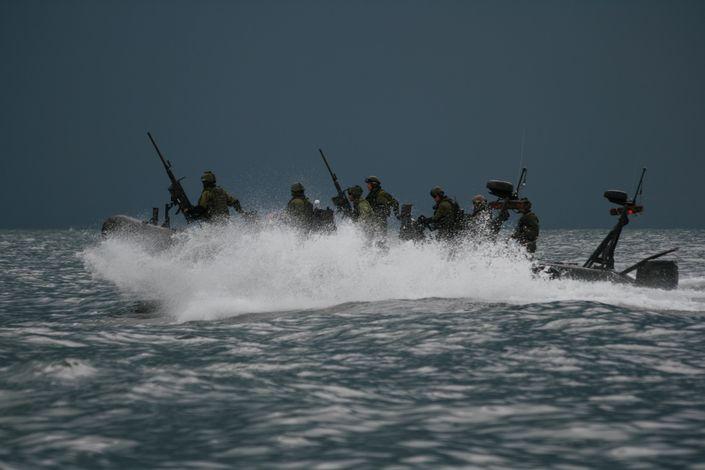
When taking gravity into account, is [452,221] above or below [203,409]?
above

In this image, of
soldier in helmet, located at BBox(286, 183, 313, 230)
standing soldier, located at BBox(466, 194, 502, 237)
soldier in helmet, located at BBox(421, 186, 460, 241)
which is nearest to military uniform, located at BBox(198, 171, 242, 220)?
soldier in helmet, located at BBox(286, 183, 313, 230)

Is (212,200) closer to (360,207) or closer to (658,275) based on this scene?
(360,207)

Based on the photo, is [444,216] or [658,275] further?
[444,216]

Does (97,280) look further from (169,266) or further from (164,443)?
(164,443)

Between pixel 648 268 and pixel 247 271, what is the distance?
30.1 ft

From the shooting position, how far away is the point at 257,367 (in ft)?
27.1

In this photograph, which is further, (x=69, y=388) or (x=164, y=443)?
(x=69, y=388)

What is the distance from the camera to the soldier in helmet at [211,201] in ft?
67.7

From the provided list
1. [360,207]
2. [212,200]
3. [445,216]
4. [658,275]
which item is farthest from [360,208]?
[658,275]

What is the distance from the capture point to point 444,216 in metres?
19.5

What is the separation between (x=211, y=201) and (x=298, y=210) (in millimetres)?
2786

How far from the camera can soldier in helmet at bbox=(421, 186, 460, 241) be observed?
63.7 feet

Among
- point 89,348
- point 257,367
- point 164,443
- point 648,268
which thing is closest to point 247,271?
point 89,348

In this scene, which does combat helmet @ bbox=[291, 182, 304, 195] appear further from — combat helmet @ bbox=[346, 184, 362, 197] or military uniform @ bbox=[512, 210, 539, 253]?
military uniform @ bbox=[512, 210, 539, 253]
